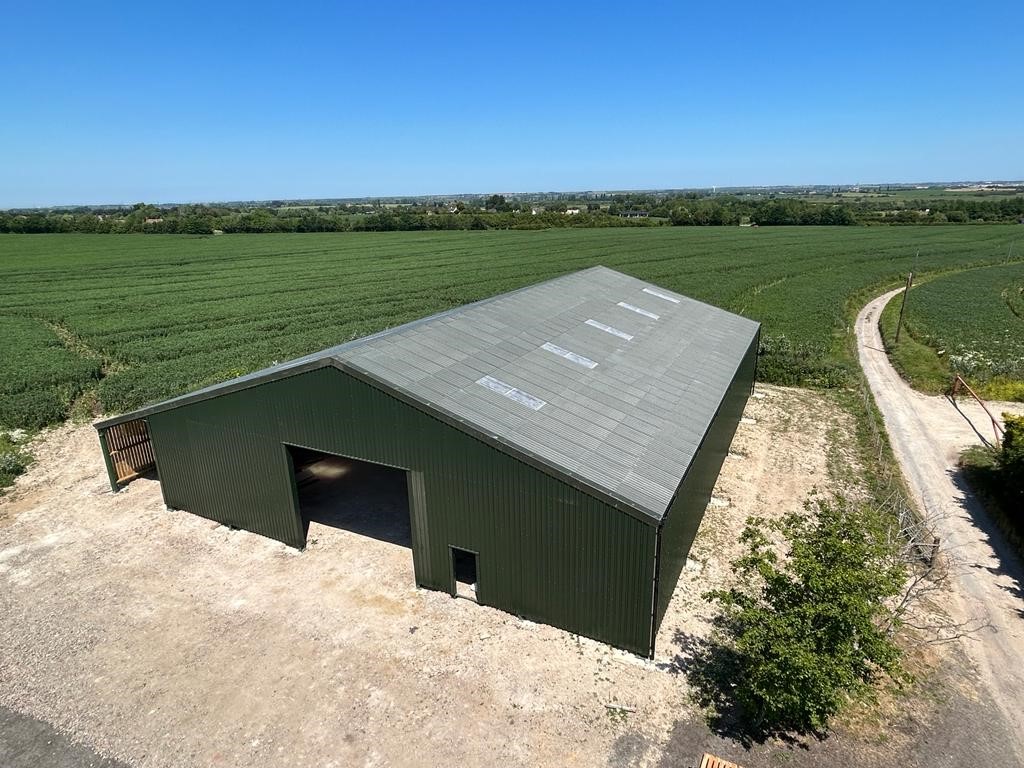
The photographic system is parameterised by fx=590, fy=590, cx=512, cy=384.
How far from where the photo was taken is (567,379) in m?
17.3

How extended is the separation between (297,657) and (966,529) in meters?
19.2

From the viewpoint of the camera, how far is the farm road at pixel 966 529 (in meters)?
12.3

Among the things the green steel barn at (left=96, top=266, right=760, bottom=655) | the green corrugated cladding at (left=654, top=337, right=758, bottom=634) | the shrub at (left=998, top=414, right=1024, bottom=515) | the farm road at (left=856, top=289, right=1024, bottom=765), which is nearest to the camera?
the farm road at (left=856, top=289, right=1024, bottom=765)

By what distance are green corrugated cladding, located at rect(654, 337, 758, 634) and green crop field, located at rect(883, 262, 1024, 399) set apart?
16431 mm

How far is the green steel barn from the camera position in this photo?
12.6 m

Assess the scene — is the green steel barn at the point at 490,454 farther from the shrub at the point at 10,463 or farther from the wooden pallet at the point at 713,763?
the shrub at the point at 10,463

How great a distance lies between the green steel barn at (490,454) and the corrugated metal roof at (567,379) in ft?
0.22

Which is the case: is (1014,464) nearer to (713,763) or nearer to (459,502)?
(713,763)

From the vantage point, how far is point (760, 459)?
2258 centimetres

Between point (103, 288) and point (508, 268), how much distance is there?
44.3 metres

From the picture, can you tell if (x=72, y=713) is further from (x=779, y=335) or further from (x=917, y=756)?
(x=779, y=335)

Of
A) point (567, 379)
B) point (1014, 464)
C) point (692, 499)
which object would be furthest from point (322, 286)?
point (1014, 464)

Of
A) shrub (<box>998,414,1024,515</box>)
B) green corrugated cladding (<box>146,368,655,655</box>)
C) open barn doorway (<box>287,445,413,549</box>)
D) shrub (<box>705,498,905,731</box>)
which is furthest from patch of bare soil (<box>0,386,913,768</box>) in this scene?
shrub (<box>998,414,1024,515</box>)

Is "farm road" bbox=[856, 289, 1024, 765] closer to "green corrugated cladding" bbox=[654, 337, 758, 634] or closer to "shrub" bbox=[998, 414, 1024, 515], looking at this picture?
"shrub" bbox=[998, 414, 1024, 515]
